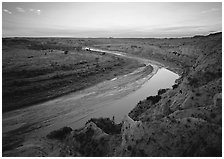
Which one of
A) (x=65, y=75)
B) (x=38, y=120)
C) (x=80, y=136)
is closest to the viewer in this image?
(x=80, y=136)

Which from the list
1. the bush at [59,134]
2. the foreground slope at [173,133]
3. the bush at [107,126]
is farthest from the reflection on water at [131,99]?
the foreground slope at [173,133]

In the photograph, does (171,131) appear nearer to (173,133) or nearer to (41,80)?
(173,133)

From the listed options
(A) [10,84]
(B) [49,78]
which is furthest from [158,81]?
(A) [10,84]

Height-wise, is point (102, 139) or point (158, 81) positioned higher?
point (158, 81)

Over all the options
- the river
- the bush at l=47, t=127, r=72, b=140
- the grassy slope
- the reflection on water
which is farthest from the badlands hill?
the grassy slope

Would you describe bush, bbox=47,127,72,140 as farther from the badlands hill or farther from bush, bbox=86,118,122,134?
bush, bbox=86,118,122,134

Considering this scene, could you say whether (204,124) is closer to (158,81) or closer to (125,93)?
(125,93)

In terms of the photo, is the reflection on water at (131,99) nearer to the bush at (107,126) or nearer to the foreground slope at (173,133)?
the bush at (107,126)
